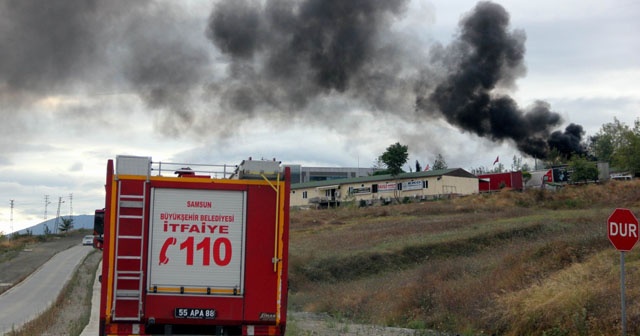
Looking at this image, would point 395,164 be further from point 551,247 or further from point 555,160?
point 551,247

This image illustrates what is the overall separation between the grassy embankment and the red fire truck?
8.14m

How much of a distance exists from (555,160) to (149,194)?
7887 cm

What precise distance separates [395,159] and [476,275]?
6359 cm

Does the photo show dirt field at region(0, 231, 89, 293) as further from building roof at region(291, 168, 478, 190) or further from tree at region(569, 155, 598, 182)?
tree at region(569, 155, 598, 182)

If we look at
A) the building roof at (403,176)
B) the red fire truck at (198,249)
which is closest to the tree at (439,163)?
the building roof at (403,176)

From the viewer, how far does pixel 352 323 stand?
2162 centimetres

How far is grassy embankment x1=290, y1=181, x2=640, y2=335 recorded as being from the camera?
16.3 metres

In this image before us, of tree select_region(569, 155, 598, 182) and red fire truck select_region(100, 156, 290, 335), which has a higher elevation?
tree select_region(569, 155, 598, 182)

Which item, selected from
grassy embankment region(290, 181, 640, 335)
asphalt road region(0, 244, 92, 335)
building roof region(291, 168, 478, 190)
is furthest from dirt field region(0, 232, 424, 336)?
building roof region(291, 168, 478, 190)

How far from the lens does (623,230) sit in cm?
1342

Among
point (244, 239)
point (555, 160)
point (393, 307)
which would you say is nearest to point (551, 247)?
point (393, 307)

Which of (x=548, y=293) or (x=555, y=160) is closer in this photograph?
(x=548, y=293)

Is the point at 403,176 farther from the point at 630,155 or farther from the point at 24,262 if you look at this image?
the point at 24,262

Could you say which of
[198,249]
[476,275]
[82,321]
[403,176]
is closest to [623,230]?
[198,249]
